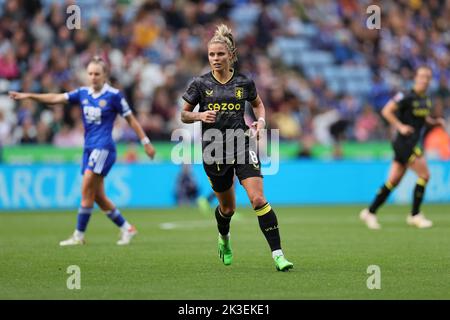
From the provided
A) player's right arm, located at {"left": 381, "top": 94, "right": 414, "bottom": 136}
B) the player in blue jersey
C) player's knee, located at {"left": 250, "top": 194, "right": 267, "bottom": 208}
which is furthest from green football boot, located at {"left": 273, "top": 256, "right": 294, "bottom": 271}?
player's right arm, located at {"left": 381, "top": 94, "right": 414, "bottom": 136}

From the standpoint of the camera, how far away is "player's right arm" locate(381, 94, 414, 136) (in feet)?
51.4

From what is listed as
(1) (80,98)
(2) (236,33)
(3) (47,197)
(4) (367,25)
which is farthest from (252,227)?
(4) (367,25)

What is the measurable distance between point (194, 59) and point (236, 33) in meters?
2.76

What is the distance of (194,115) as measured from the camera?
9852 mm

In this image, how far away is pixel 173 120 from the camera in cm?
2439

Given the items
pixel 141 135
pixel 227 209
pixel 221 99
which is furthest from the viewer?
pixel 141 135

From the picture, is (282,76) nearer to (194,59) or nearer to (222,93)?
(194,59)

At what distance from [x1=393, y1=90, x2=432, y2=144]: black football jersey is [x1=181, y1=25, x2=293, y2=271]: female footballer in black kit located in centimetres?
657

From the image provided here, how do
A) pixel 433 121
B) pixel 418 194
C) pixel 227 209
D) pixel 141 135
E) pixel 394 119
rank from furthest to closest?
pixel 433 121
pixel 418 194
pixel 394 119
pixel 141 135
pixel 227 209

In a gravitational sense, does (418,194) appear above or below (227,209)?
below

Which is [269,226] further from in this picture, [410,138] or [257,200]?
[410,138]

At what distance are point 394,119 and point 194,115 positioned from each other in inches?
270

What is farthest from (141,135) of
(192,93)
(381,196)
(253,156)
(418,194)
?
(418,194)

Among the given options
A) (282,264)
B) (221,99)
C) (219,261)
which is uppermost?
(221,99)
